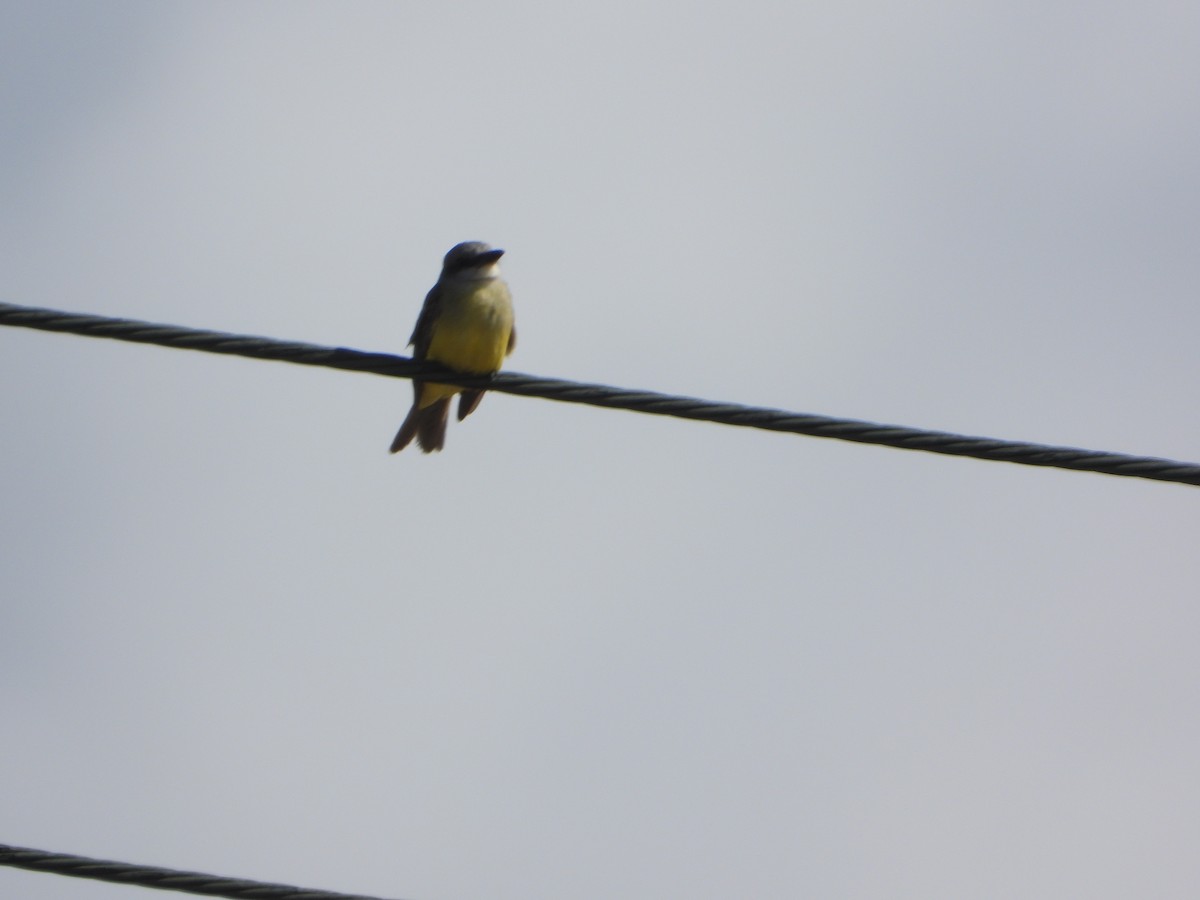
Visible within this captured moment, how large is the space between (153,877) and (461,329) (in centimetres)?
381

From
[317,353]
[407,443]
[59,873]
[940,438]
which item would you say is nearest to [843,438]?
[940,438]

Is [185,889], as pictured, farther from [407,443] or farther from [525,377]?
[407,443]

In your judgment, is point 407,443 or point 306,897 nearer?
point 306,897

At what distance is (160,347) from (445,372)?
1.39m

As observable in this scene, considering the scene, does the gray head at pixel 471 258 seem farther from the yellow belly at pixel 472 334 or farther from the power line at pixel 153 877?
the power line at pixel 153 877

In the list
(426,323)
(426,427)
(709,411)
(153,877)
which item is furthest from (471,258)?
(153,877)

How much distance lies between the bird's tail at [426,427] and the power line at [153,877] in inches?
188

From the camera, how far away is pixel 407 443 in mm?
8852

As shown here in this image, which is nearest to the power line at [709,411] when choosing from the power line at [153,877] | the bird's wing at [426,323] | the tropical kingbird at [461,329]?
the power line at [153,877]

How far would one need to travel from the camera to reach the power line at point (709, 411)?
188 inches

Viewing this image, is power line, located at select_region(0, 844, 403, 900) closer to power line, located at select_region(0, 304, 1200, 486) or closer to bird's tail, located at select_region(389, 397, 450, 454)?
power line, located at select_region(0, 304, 1200, 486)

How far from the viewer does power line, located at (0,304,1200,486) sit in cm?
478

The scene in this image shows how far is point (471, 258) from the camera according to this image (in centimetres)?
816

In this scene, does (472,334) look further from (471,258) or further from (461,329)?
(471,258)
